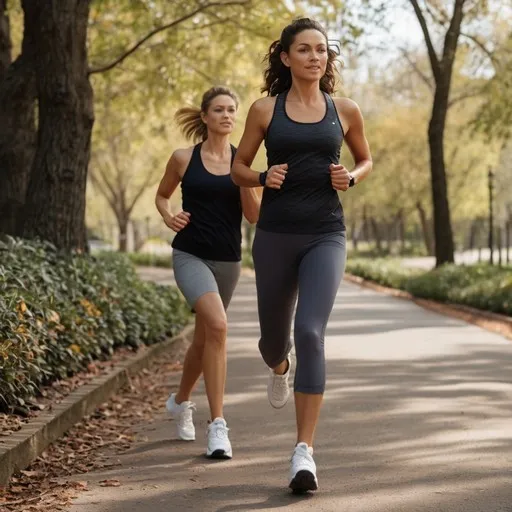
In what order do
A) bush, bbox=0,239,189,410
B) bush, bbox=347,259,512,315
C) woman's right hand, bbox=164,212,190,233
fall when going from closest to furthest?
woman's right hand, bbox=164,212,190,233
bush, bbox=0,239,189,410
bush, bbox=347,259,512,315

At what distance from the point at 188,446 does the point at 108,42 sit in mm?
15104

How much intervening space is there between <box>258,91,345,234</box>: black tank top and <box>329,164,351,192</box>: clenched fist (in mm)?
63

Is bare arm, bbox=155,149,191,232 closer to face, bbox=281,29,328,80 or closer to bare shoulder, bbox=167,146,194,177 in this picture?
bare shoulder, bbox=167,146,194,177

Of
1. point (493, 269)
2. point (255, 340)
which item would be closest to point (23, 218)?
point (255, 340)

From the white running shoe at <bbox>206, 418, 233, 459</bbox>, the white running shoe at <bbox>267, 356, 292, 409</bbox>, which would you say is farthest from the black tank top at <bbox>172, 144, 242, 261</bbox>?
the white running shoe at <bbox>206, 418, 233, 459</bbox>

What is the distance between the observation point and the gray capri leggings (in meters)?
5.58

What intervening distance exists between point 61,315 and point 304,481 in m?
4.46

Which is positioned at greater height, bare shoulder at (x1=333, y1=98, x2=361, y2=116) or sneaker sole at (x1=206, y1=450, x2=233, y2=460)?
bare shoulder at (x1=333, y1=98, x2=361, y2=116)

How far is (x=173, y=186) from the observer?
723 cm

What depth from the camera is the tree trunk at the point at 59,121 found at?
1330 cm

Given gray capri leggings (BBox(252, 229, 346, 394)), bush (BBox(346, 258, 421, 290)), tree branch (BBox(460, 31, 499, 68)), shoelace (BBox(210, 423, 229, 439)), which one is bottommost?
bush (BBox(346, 258, 421, 290))

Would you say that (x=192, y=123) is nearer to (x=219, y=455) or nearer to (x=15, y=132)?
(x=219, y=455)

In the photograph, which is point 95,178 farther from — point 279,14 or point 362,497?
point 362,497

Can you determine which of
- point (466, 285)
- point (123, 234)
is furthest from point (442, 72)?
point (123, 234)
